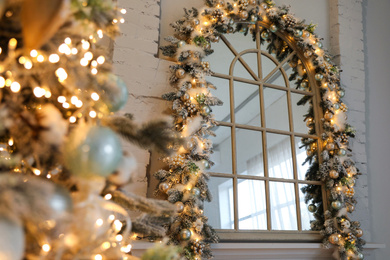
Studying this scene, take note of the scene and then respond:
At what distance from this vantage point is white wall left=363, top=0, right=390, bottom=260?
2436mm

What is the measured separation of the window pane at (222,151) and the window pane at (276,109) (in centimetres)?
31

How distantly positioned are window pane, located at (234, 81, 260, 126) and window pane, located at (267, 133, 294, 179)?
15 centimetres

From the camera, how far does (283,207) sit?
2.12m

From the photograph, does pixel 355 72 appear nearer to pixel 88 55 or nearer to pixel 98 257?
pixel 88 55

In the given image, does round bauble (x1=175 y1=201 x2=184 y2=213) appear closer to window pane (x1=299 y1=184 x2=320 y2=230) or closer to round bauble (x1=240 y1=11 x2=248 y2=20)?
window pane (x1=299 y1=184 x2=320 y2=230)

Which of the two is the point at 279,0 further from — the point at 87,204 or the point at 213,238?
the point at 87,204

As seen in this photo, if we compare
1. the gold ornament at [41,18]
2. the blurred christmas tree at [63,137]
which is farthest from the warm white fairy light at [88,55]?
the gold ornament at [41,18]

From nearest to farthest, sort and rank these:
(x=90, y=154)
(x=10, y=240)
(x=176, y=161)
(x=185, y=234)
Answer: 1. (x=10, y=240)
2. (x=90, y=154)
3. (x=185, y=234)
4. (x=176, y=161)

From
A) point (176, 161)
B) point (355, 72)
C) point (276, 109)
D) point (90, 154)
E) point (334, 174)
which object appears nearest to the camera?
point (90, 154)

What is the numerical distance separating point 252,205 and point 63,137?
155 centimetres

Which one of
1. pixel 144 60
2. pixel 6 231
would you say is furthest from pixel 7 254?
pixel 144 60

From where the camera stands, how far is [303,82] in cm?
243

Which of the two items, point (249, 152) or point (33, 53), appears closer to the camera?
point (33, 53)

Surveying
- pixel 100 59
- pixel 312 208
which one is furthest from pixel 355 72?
pixel 100 59
